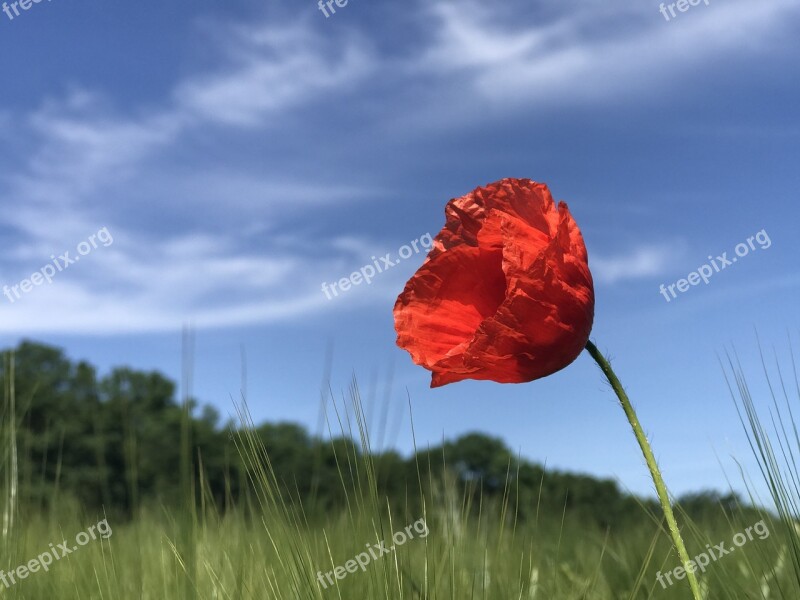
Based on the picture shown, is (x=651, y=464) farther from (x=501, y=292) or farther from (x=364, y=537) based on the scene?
(x=364, y=537)

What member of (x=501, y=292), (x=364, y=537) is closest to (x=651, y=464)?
(x=501, y=292)

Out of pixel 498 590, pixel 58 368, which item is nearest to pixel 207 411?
pixel 58 368

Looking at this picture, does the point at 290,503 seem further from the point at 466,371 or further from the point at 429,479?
the point at 466,371

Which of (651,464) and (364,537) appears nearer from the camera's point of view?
(651,464)

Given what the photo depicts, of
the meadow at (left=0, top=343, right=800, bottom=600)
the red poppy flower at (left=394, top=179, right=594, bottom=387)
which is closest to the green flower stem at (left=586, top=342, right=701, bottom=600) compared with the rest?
the red poppy flower at (left=394, top=179, right=594, bottom=387)

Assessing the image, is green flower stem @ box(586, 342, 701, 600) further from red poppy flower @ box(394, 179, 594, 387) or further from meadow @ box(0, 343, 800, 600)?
meadow @ box(0, 343, 800, 600)

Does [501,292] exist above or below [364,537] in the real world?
above
